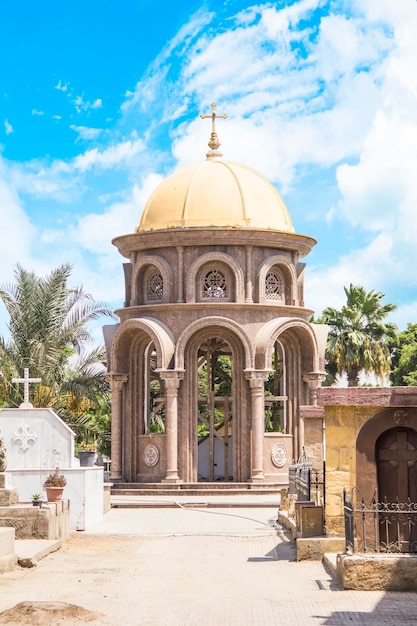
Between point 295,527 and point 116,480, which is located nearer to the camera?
point 295,527

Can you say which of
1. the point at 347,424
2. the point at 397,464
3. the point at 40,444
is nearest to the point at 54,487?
the point at 40,444

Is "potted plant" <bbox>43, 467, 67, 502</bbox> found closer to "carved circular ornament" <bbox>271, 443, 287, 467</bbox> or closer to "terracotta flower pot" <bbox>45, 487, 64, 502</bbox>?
"terracotta flower pot" <bbox>45, 487, 64, 502</bbox>

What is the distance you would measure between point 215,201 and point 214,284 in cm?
246

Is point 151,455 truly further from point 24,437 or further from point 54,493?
point 54,493

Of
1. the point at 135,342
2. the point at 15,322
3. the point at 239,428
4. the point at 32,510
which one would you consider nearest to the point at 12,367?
the point at 15,322

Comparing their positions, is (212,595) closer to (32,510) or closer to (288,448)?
(32,510)

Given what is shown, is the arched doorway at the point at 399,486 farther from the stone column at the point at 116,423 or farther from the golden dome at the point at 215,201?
the stone column at the point at 116,423

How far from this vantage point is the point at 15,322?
3916 cm

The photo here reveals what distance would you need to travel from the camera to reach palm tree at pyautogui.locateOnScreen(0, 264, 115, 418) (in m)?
38.6

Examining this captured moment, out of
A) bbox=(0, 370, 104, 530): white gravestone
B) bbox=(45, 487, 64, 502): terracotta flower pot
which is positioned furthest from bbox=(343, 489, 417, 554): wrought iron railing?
bbox=(0, 370, 104, 530): white gravestone

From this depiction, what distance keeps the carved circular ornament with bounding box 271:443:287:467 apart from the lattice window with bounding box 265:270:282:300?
14.4 feet

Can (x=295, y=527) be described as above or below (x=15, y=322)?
below

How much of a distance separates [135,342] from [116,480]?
4.16m

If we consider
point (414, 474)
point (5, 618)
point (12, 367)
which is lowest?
point (5, 618)
